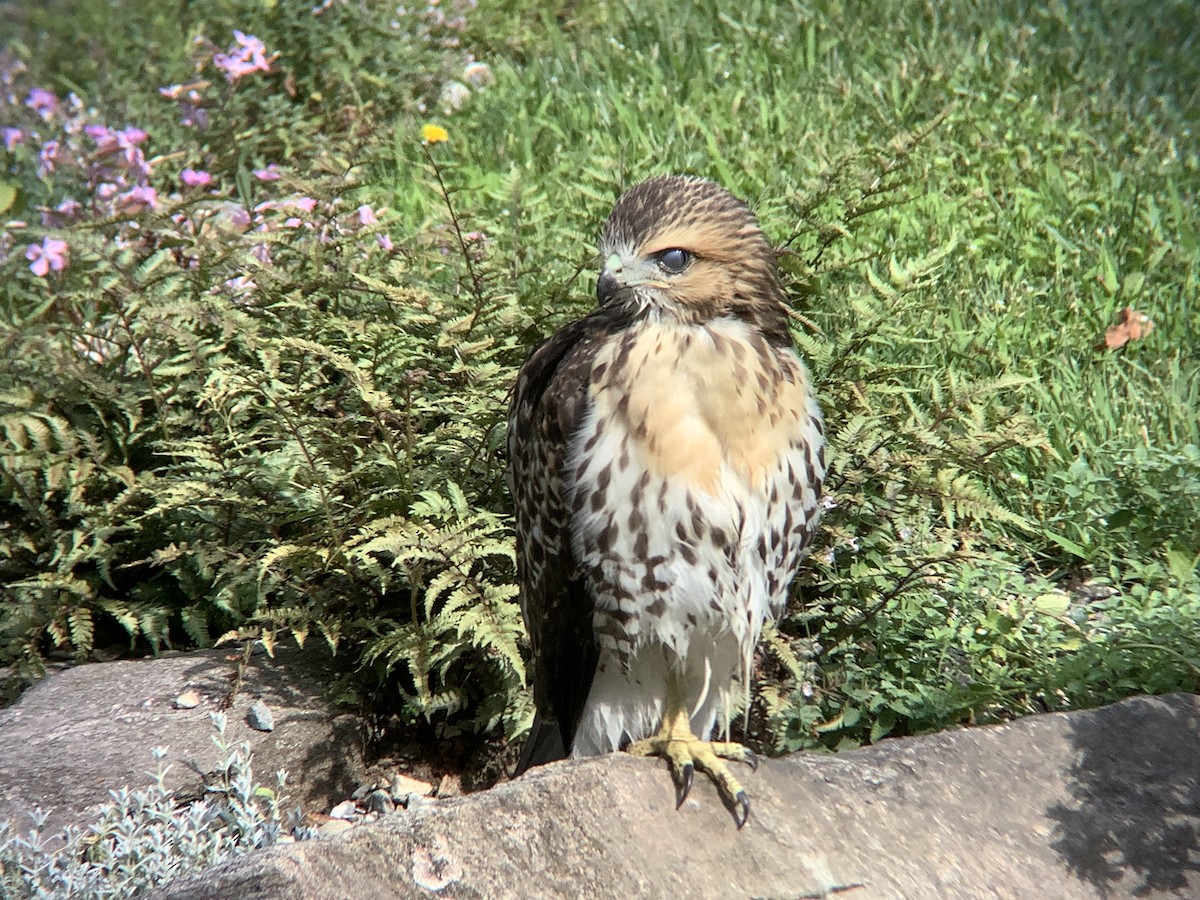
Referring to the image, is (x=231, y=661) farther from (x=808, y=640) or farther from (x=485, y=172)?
(x=485, y=172)

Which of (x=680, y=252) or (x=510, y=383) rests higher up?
(x=680, y=252)

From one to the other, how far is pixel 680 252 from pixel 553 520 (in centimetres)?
67

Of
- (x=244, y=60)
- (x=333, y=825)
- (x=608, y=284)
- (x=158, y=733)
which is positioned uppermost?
(x=244, y=60)

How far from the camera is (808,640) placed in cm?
366

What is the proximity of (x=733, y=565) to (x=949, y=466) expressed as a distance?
4.11 ft

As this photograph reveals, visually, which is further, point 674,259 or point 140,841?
point 140,841

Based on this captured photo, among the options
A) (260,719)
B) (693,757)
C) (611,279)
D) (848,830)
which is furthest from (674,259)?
(260,719)

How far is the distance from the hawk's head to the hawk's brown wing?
0.47 ft

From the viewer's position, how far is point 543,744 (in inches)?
135

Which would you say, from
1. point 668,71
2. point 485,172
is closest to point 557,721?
point 485,172

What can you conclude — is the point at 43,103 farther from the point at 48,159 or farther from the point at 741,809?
the point at 741,809

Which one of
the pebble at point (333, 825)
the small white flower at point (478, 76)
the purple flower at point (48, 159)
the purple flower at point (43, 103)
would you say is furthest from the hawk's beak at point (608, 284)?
the purple flower at point (43, 103)

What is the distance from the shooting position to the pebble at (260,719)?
372cm

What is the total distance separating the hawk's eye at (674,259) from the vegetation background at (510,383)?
1.01 meters
